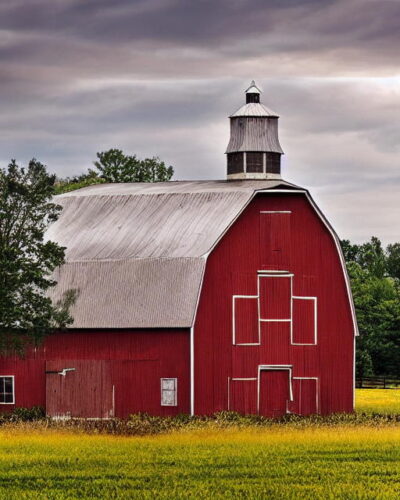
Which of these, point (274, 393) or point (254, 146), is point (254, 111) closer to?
point (254, 146)

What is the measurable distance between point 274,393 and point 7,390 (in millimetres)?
9248

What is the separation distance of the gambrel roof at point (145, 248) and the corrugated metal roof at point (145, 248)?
0.11ft

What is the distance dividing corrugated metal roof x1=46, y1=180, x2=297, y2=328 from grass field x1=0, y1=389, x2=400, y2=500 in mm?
7440

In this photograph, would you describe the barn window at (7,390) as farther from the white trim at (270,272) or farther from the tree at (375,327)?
the tree at (375,327)

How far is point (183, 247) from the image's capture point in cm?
4491

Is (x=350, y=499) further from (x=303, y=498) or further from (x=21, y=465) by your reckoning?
(x=21, y=465)

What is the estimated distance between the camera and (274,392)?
149 feet

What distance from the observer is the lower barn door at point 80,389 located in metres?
44.2

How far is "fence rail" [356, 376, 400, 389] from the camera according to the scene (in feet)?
242

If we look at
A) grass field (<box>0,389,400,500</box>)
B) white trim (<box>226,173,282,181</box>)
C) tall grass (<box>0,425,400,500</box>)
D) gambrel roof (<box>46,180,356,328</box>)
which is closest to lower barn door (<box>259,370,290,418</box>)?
gambrel roof (<box>46,180,356,328</box>)

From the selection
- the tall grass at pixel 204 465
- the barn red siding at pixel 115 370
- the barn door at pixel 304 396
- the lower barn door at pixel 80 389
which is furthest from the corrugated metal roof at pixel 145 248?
the tall grass at pixel 204 465

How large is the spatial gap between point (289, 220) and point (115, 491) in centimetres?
2248

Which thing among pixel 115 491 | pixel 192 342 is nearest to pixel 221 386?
pixel 192 342

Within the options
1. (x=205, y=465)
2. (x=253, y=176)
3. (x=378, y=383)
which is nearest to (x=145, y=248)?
(x=253, y=176)
